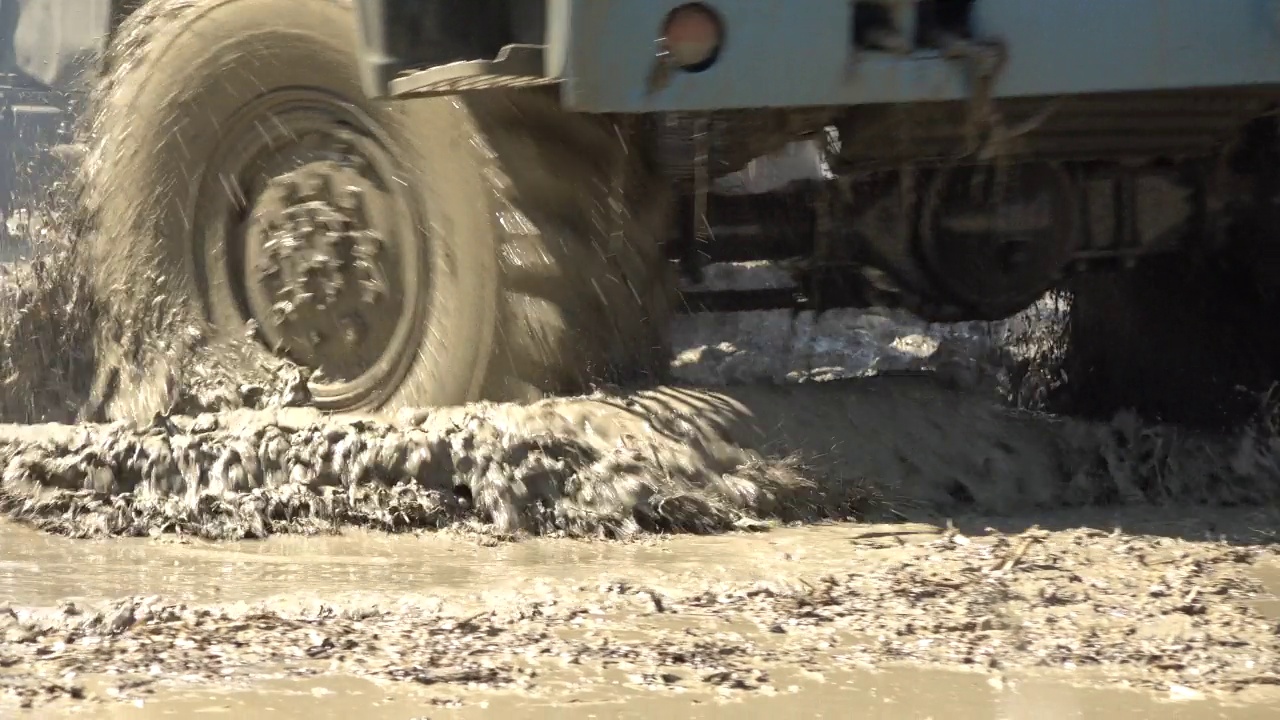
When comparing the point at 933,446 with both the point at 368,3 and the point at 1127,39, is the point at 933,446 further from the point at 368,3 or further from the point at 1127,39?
the point at 368,3

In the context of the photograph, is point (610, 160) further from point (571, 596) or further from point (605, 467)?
point (571, 596)

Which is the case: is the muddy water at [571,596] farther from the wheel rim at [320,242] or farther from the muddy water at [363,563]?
the wheel rim at [320,242]

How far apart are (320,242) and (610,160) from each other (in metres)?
0.81

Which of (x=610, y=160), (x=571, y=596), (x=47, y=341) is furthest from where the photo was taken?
(x=47, y=341)

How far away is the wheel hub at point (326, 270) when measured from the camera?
159 inches

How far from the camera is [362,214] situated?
405 centimetres

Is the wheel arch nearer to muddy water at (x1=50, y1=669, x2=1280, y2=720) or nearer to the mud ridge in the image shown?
the mud ridge

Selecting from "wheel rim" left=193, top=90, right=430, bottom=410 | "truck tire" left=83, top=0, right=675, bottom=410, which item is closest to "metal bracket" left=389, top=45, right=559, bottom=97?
"truck tire" left=83, top=0, right=675, bottom=410

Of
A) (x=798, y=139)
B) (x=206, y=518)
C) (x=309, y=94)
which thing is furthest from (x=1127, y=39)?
(x=206, y=518)

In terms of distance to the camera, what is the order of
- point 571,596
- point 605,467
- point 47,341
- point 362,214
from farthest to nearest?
point 47,341, point 362,214, point 605,467, point 571,596

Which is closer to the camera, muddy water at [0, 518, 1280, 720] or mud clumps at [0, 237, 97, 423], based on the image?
muddy water at [0, 518, 1280, 720]

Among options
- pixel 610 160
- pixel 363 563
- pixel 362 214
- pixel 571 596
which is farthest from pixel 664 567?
pixel 362 214

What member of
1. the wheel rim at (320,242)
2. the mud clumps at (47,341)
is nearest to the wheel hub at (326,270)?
the wheel rim at (320,242)

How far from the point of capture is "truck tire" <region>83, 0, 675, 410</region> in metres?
3.78
